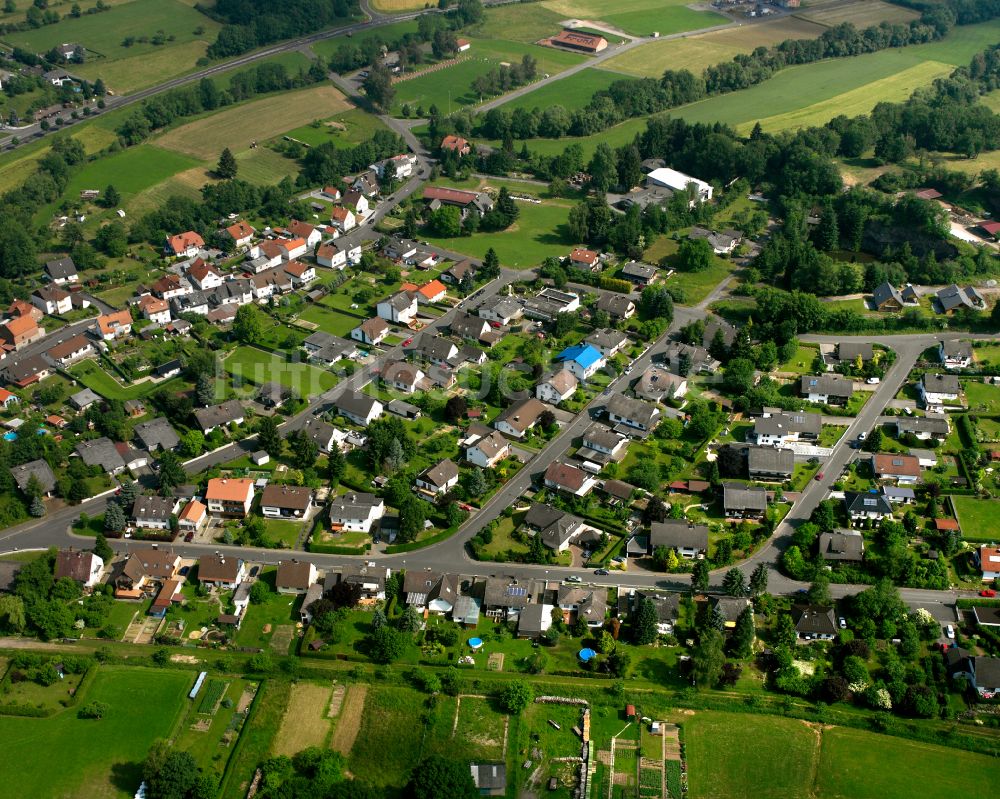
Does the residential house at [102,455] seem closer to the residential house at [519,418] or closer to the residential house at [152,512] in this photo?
the residential house at [152,512]

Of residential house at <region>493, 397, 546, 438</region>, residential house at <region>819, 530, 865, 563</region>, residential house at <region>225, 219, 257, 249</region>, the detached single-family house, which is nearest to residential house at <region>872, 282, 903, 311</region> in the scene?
residential house at <region>819, 530, 865, 563</region>

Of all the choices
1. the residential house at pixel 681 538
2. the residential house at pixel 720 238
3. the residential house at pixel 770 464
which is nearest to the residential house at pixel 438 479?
the residential house at pixel 681 538

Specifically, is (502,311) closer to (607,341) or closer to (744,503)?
(607,341)

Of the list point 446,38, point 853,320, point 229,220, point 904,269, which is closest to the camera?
point 853,320

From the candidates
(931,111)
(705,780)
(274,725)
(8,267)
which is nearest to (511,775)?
(705,780)

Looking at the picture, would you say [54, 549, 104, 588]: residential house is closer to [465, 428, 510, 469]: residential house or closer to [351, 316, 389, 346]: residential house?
[465, 428, 510, 469]: residential house

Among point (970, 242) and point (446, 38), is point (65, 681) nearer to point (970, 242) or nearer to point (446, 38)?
point (970, 242)

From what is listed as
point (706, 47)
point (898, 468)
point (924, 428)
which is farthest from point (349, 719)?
point (706, 47)
